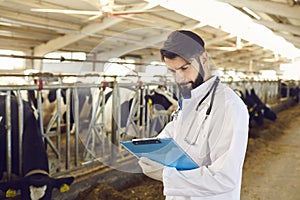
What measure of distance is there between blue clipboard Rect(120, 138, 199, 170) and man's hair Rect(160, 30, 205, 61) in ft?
1.02

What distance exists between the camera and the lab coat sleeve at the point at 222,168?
106 centimetres

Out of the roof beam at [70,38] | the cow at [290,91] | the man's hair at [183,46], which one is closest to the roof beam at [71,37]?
the roof beam at [70,38]

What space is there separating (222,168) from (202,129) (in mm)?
180

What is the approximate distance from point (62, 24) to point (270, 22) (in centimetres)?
513

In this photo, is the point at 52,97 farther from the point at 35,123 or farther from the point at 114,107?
the point at 35,123

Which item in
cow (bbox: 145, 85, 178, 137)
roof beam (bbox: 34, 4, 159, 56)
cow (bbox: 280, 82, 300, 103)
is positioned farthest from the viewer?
cow (bbox: 280, 82, 300, 103)

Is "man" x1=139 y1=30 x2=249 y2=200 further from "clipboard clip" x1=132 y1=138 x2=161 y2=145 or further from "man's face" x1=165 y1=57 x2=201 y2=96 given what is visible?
"clipboard clip" x1=132 y1=138 x2=161 y2=145

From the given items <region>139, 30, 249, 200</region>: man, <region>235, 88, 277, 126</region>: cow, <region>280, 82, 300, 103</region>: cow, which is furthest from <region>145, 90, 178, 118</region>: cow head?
<region>280, 82, 300, 103</region>: cow

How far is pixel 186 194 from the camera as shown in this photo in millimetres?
1122

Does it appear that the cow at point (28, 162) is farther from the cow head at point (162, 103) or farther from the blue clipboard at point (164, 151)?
the cow head at point (162, 103)

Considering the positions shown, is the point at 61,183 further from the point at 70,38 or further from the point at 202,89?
the point at 70,38

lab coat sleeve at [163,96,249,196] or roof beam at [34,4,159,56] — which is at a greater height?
roof beam at [34,4,159,56]

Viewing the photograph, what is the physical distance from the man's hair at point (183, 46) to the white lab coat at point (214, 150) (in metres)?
0.13

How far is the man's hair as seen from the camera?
118cm
